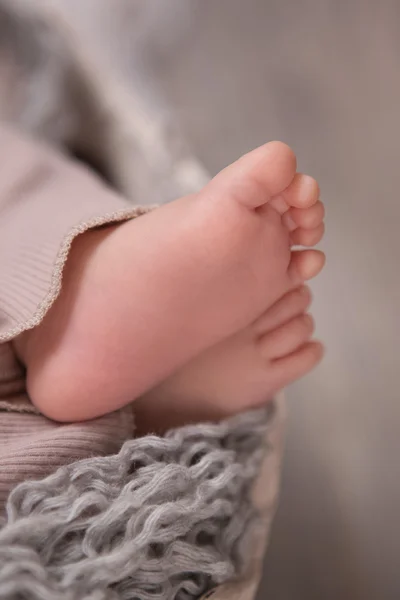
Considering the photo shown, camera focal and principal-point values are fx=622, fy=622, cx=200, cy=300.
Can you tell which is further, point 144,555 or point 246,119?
point 246,119

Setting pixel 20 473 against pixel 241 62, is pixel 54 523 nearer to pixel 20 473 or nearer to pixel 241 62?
pixel 20 473

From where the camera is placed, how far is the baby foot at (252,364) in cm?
Result: 56

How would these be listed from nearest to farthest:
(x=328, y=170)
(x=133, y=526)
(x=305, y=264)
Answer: (x=133, y=526) < (x=305, y=264) < (x=328, y=170)

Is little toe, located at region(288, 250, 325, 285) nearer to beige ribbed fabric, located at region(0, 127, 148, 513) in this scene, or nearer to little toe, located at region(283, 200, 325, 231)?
little toe, located at region(283, 200, 325, 231)

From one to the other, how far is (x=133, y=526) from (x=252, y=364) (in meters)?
0.19

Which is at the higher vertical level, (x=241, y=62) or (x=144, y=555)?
(x=241, y=62)

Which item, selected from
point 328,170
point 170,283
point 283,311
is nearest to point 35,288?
point 170,283

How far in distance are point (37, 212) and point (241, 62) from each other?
73 centimetres

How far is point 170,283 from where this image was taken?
48cm

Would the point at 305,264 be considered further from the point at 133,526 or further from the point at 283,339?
the point at 133,526

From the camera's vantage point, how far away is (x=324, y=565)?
0.79 metres

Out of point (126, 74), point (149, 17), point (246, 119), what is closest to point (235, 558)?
point (126, 74)

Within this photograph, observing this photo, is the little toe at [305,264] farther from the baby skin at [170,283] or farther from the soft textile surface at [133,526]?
the soft textile surface at [133,526]

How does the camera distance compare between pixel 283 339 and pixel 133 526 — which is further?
pixel 283 339
